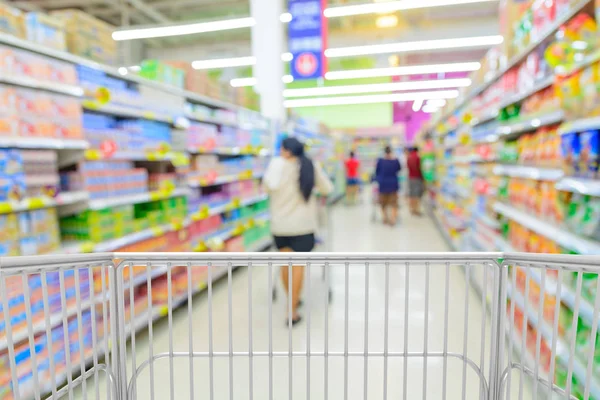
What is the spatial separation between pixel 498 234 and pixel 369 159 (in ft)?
48.7

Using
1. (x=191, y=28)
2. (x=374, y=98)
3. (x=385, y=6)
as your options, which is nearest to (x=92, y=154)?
(x=385, y=6)

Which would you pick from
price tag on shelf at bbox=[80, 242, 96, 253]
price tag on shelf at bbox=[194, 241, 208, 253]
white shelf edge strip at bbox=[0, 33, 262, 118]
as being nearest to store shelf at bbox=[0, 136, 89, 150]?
white shelf edge strip at bbox=[0, 33, 262, 118]

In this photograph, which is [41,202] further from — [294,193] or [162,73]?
[162,73]

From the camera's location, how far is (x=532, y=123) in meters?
2.97

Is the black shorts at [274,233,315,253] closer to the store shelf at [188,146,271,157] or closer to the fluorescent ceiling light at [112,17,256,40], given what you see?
the store shelf at [188,146,271,157]

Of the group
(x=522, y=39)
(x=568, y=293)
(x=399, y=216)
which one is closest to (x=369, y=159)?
(x=399, y=216)

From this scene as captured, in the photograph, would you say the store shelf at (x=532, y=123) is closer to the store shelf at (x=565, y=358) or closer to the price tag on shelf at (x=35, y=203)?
the store shelf at (x=565, y=358)

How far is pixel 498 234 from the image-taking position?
400cm

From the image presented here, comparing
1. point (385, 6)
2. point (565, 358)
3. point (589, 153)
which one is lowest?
point (565, 358)

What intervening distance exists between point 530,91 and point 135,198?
3.11 metres

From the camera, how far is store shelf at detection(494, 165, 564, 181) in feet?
8.39

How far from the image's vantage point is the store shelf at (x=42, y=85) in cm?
228

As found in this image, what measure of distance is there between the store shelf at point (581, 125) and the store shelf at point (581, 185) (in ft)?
0.86

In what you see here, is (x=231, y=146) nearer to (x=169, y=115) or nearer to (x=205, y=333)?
(x=169, y=115)
